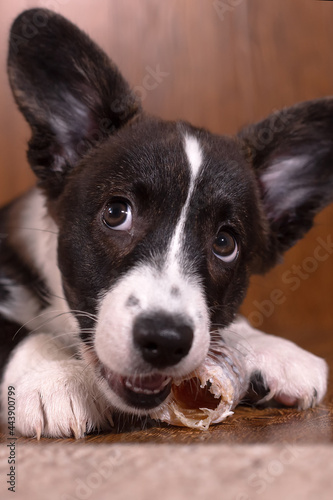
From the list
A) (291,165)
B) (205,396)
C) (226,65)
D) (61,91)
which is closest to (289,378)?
(205,396)

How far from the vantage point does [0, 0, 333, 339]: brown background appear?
3.39 metres

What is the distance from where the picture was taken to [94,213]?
1.77 metres

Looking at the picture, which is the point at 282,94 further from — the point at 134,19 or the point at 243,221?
the point at 243,221

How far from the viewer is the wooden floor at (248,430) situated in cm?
131

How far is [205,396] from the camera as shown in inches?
62.9

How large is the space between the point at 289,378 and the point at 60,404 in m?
0.68

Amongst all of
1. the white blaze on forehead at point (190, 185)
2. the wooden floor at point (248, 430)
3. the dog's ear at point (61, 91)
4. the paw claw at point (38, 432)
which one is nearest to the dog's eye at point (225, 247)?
the white blaze on forehead at point (190, 185)

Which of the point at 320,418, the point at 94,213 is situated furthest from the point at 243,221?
the point at 320,418

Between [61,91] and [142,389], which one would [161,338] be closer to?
[142,389]

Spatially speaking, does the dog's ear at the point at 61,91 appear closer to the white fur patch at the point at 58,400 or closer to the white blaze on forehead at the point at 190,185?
the white blaze on forehead at the point at 190,185

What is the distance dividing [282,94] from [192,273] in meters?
2.46

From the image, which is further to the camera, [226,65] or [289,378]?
[226,65]

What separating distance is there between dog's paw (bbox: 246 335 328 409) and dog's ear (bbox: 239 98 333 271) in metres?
0.46

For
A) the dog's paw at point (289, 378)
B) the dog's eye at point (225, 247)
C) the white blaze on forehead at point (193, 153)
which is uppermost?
the white blaze on forehead at point (193, 153)
